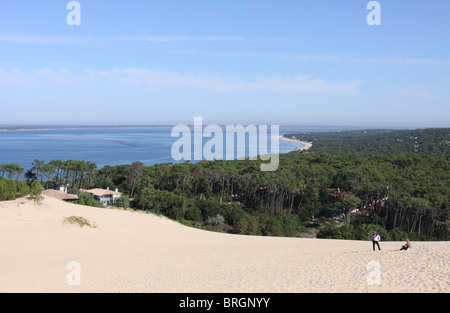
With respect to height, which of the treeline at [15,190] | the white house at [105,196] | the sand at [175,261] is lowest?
the white house at [105,196]

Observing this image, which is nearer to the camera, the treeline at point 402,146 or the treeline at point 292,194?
the treeline at point 292,194

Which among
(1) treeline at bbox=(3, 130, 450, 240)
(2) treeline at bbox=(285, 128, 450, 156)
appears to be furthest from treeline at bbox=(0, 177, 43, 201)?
(2) treeline at bbox=(285, 128, 450, 156)

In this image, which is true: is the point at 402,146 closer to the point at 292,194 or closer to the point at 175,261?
the point at 292,194

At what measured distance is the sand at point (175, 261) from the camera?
10734 mm

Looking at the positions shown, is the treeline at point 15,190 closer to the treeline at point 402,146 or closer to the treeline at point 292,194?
the treeline at point 292,194

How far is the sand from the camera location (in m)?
10.7

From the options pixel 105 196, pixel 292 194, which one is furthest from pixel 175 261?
pixel 105 196

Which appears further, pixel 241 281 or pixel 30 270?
pixel 30 270

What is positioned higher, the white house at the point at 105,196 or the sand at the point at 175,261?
the sand at the point at 175,261

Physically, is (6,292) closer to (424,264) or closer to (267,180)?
(424,264)

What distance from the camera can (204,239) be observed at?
22.7 meters

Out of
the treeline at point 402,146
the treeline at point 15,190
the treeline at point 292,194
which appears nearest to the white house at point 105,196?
the treeline at point 292,194

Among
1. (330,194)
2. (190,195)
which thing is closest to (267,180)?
(330,194)
